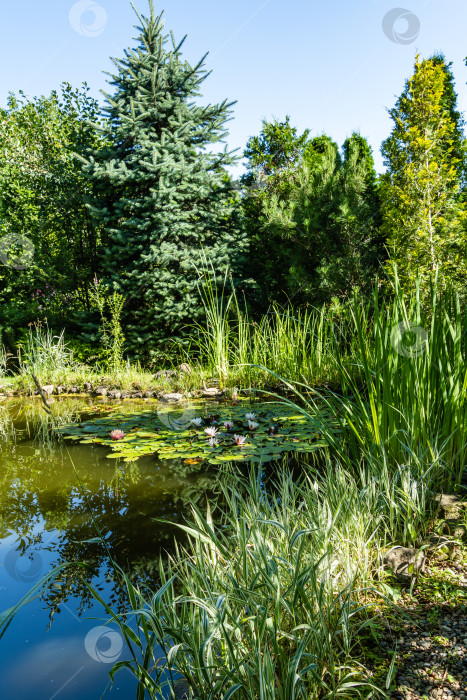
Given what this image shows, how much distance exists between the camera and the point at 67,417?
4.75 m

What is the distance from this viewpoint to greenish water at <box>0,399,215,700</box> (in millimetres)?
1392

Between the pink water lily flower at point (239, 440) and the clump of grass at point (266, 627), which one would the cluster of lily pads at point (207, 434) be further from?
the clump of grass at point (266, 627)

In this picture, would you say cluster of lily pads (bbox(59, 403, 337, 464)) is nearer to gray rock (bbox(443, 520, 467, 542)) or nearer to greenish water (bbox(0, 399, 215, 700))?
greenish water (bbox(0, 399, 215, 700))

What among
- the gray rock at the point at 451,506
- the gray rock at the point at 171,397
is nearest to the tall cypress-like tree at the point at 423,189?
the gray rock at the point at 171,397

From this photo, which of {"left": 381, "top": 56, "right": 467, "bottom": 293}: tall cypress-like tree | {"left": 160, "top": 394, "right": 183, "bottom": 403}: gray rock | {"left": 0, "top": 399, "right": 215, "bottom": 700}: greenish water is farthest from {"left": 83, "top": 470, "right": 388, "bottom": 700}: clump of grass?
{"left": 381, "top": 56, "right": 467, "bottom": 293}: tall cypress-like tree

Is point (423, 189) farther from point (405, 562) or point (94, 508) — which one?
point (94, 508)

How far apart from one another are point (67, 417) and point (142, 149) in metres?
4.29

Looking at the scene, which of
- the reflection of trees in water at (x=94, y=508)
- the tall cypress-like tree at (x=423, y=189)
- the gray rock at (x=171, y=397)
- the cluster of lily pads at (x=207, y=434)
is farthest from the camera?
the tall cypress-like tree at (x=423, y=189)

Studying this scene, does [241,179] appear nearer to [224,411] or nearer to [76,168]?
[76,168]

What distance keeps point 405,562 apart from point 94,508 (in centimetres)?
171

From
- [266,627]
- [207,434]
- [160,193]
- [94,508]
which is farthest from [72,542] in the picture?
[160,193]

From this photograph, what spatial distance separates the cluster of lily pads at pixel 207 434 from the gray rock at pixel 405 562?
1.38 metres

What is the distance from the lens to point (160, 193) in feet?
21.1

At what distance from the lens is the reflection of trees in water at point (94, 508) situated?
6.16 ft
